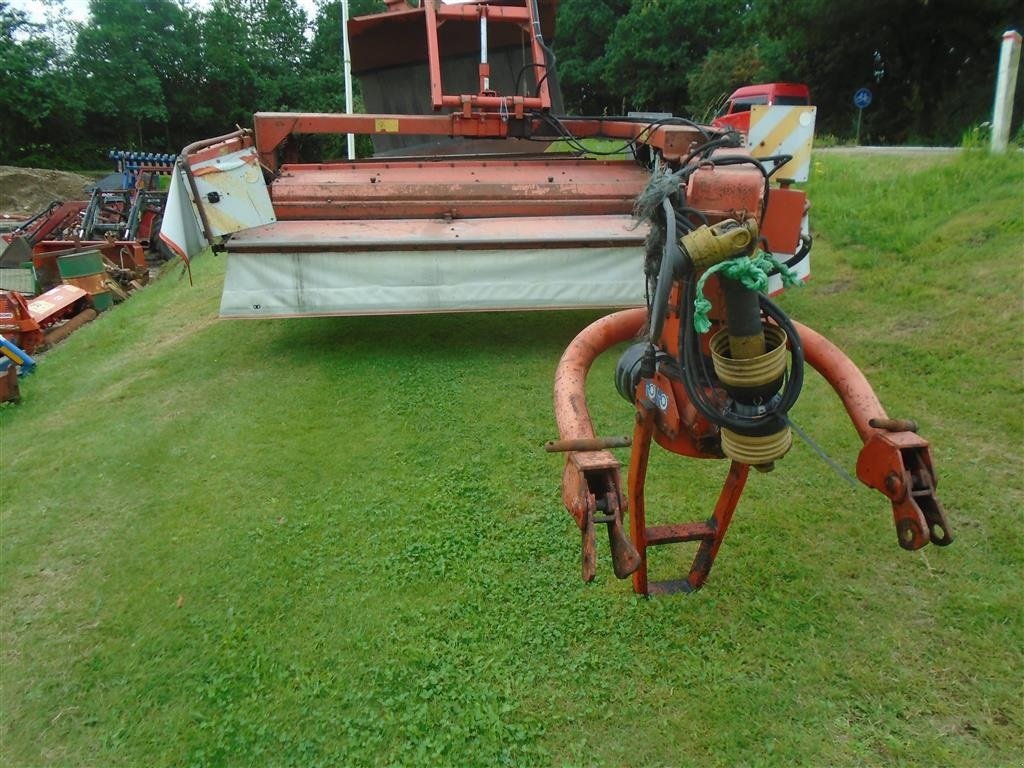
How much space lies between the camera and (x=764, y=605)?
2.46 metres

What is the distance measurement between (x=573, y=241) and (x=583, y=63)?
29.3m

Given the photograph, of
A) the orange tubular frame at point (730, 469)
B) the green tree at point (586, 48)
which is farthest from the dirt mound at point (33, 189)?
the orange tubular frame at point (730, 469)

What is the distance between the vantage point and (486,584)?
8.72ft

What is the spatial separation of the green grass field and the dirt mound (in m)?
19.9

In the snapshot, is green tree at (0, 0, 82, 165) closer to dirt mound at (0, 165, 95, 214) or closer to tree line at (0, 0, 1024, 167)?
tree line at (0, 0, 1024, 167)

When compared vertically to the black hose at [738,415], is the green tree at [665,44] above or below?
above

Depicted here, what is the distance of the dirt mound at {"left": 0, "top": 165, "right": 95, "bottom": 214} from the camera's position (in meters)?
20.6

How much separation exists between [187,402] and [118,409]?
50 centimetres

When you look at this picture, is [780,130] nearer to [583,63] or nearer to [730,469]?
[730,469]

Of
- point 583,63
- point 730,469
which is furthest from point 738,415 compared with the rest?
point 583,63

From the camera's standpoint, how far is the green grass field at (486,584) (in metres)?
2.10

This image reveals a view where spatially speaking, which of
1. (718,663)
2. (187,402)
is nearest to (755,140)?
(718,663)

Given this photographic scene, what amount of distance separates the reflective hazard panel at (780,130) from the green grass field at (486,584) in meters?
1.10

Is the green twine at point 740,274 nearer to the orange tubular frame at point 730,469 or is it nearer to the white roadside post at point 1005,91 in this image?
the orange tubular frame at point 730,469
